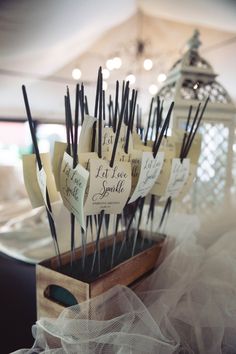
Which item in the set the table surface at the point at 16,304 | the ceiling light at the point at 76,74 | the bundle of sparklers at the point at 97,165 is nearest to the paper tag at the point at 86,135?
the bundle of sparklers at the point at 97,165

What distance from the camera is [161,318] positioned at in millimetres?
466

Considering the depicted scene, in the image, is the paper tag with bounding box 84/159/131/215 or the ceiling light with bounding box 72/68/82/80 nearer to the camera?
the paper tag with bounding box 84/159/131/215

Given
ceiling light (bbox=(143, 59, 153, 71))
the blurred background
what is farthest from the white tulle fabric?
ceiling light (bbox=(143, 59, 153, 71))

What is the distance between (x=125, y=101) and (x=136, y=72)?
11.4 ft

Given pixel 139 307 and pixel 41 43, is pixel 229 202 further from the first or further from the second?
pixel 41 43

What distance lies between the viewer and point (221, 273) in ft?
1.81

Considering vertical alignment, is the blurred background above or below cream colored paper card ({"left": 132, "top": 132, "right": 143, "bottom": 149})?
above

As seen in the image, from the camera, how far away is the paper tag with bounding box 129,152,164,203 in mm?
500

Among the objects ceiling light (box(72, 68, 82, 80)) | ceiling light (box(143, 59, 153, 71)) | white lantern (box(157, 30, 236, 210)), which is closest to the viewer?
white lantern (box(157, 30, 236, 210))

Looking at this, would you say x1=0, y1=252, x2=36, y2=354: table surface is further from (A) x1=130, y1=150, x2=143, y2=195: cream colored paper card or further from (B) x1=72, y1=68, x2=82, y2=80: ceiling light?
(B) x1=72, y1=68, x2=82, y2=80: ceiling light

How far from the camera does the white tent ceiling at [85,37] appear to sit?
1.49 metres

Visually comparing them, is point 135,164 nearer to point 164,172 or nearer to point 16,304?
point 164,172

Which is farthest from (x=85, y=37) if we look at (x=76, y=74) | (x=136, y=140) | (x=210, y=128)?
(x=136, y=140)

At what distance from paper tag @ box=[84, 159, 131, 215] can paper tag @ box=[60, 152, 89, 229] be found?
0.05ft
